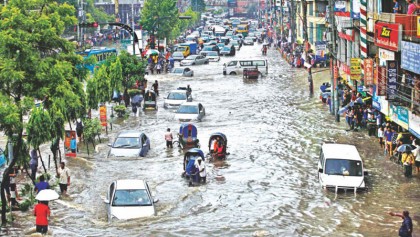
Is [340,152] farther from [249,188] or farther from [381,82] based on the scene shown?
[381,82]

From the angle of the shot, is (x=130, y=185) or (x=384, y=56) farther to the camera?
(x=384, y=56)

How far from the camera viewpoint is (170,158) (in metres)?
37.8

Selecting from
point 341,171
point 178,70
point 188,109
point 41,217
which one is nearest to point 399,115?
point 341,171

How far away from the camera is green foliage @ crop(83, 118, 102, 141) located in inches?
1601

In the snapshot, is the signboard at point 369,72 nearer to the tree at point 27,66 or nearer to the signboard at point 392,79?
the signboard at point 392,79

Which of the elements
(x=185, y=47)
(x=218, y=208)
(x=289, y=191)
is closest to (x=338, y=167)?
(x=289, y=191)

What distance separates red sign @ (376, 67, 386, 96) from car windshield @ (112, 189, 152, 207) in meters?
15.3

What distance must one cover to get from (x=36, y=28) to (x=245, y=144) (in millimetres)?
16162

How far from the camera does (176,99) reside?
5475cm

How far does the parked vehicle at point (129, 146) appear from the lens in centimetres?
3747

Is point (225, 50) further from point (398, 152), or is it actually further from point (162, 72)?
point (398, 152)

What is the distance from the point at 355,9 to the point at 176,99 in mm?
12221

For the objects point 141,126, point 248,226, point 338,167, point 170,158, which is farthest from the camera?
point 141,126

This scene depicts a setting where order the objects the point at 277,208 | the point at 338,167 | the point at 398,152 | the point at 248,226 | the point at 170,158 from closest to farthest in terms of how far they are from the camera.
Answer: the point at 248,226 → the point at 277,208 → the point at 338,167 → the point at 398,152 → the point at 170,158
